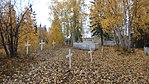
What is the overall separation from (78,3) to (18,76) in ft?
85.3

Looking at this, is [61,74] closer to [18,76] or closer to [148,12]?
[18,76]

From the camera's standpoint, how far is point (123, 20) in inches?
800

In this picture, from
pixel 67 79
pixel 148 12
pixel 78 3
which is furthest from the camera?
pixel 78 3

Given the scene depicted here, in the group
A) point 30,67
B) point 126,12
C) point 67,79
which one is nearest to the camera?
point 67,79

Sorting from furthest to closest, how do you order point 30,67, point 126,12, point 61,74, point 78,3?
1. point 78,3
2. point 126,12
3. point 30,67
4. point 61,74

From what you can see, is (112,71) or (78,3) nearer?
(112,71)

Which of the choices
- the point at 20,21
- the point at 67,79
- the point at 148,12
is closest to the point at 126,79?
the point at 67,79

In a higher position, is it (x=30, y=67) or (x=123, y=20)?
(x=123, y=20)

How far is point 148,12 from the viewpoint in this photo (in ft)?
70.7

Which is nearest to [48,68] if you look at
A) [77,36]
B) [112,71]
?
[112,71]

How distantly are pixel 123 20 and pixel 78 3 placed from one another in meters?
15.5

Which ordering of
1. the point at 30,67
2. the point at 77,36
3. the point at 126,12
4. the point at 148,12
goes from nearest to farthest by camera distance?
the point at 30,67 < the point at 126,12 < the point at 148,12 < the point at 77,36

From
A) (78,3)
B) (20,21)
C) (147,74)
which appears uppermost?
(78,3)

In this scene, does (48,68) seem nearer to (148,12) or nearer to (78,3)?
(148,12)
